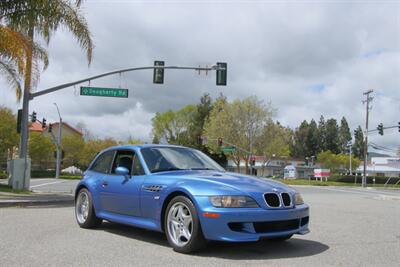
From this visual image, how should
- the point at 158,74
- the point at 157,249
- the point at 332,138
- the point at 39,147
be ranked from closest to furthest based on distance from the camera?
the point at 157,249, the point at 158,74, the point at 39,147, the point at 332,138

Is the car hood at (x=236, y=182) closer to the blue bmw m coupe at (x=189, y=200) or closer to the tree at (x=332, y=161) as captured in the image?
the blue bmw m coupe at (x=189, y=200)

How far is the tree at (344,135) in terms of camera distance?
136312 mm

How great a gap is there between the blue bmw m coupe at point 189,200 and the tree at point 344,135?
13441 cm

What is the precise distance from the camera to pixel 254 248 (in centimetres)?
644

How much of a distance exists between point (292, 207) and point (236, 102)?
57151 mm

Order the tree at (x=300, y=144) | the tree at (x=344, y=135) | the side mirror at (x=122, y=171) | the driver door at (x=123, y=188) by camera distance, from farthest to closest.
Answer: the tree at (x=344, y=135) < the tree at (x=300, y=144) < the side mirror at (x=122, y=171) < the driver door at (x=123, y=188)

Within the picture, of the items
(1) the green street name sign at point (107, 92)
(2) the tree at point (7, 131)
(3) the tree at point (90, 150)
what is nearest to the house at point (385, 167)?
(3) the tree at point (90, 150)

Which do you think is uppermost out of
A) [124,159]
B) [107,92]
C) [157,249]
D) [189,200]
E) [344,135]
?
[344,135]

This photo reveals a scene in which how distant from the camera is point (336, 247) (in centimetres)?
682

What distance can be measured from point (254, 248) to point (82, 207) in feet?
11.8

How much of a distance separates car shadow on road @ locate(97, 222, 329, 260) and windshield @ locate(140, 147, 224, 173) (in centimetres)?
113

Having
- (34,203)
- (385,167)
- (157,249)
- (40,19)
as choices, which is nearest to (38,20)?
(40,19)

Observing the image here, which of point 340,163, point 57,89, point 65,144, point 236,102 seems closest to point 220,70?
point 57,89

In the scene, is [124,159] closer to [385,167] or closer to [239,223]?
[239,223]
